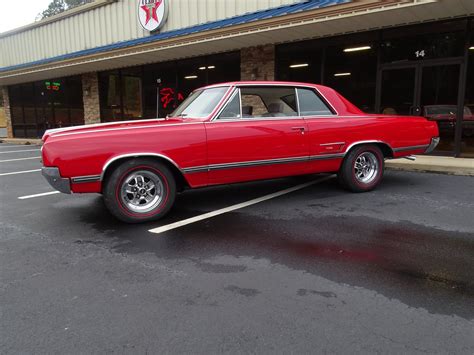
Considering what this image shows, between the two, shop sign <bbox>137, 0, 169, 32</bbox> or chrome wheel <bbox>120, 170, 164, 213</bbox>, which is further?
shop sign <bbox>137, 0, 169, 32</bbox>

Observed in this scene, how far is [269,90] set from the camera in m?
5.39

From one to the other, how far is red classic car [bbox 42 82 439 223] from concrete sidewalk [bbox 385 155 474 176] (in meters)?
1.68

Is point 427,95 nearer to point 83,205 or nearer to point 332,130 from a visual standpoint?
point 332,130

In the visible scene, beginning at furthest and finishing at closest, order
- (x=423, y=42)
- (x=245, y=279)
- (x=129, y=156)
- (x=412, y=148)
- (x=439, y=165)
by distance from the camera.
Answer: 1. (x=423, y=42)
2. (x=439, y=165)
3. (x=412, y=148)
4. (x=129, y=156)
5. (x=245, y=279)

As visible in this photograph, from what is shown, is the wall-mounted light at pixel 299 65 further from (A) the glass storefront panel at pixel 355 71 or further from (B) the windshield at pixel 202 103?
(B) the windshield at pixel 202 103

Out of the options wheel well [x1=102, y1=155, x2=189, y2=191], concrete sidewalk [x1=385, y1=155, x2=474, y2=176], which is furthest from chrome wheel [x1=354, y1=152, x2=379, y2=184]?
wheel well [x1=102, y1=155, x2=189, y2=191]

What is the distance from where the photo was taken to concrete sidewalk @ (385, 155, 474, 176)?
7.55m

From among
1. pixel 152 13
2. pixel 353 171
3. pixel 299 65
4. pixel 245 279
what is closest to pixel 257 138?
pixel 353 171

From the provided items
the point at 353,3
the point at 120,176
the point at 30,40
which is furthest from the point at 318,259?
the point at 30,40

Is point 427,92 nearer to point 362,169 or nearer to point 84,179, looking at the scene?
point 362,169

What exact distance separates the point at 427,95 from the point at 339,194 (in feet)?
18.1

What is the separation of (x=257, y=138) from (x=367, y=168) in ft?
7.16

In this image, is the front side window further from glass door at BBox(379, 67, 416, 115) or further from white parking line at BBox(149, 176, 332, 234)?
glass door at BBox(379, 67, 416, 115)

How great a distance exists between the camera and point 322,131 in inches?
212
